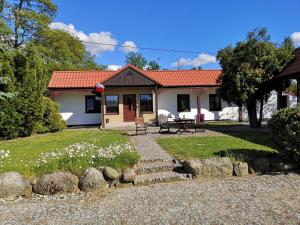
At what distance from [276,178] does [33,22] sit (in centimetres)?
2974

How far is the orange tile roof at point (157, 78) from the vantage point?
25.5 m

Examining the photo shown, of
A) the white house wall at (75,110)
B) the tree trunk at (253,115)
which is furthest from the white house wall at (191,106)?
the tree trunk at (253,115)

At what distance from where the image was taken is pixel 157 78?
91.0 feet

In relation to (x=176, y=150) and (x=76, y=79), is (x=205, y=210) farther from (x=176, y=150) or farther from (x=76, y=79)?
(x=76, y=79)

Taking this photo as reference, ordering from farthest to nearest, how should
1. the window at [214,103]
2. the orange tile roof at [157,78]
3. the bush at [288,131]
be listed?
1. the window at [214,103]
2. the orange tile roof at [157,78]
3. the bush at [288,131]

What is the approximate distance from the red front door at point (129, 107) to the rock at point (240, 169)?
17163mm

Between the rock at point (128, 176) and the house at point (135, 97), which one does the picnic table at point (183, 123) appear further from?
the rock at point (128, 176)

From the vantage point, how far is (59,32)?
112 feet

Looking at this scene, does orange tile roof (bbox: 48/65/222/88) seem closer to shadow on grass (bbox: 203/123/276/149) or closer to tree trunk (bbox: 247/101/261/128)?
tree trunk (bbox: 247/101/261/128)

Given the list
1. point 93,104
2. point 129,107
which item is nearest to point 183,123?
point 129,107

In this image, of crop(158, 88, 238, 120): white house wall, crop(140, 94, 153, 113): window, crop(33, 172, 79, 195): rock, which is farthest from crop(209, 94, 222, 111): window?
crop(33, 172, 79, 195): rock

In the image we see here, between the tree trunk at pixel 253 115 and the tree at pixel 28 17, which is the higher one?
the tree at pixel 28 17

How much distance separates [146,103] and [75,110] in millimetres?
5722

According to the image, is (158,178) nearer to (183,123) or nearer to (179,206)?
(179,206)
